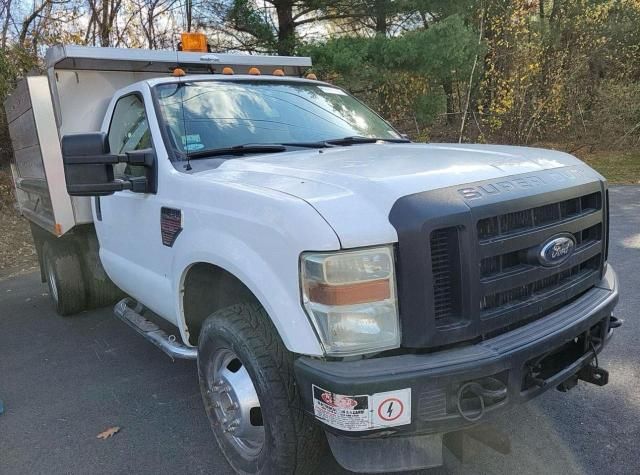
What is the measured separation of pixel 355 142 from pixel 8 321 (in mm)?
4277

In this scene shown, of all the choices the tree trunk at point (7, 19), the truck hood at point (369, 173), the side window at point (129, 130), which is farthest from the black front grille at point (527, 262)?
the tree trunk at point (7, 19)

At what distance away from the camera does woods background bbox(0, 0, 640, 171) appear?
11.2 m

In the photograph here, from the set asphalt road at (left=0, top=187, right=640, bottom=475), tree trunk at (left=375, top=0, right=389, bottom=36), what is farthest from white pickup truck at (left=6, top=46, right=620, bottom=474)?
tree trunk at (left=375, top=0, right=389, bottom=36)

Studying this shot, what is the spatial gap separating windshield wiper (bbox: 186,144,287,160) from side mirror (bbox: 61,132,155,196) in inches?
16.6

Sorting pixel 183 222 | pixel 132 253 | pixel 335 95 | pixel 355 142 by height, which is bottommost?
pixel 132 253

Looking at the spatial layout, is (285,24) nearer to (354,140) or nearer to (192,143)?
(354,140)

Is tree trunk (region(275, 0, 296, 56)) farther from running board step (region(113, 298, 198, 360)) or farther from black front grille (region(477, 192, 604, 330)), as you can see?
black front grille (region(477, 192, 604, 330))

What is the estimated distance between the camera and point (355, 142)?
3.55 meters

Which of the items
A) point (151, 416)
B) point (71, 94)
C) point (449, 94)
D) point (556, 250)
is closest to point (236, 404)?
point (151, 416)

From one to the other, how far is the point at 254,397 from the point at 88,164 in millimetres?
1435

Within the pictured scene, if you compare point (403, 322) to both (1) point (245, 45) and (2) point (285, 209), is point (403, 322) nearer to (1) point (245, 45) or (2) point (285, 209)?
(2) point (285, 209)

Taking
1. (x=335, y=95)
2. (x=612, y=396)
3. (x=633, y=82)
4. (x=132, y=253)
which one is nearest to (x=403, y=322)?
(x=612, y=396)

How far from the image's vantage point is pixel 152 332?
3514mm

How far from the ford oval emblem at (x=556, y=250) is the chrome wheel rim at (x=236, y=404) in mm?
1407
